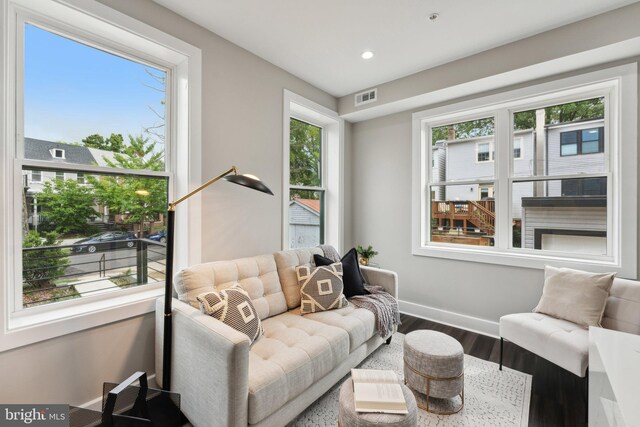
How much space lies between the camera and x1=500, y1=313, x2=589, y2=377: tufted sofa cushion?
1.81m

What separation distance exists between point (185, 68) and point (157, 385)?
240 centimetres

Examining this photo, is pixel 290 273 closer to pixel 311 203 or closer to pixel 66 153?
pixel 311 203

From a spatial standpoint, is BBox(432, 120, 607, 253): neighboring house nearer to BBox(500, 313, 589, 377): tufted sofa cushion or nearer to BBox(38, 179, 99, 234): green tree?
BBox(500, 313, 589, 377): tufted sofa cushion

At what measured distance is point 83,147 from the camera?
1.87m

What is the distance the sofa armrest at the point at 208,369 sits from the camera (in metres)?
1.33

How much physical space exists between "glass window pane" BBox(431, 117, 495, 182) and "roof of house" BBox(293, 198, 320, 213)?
1.53 meters

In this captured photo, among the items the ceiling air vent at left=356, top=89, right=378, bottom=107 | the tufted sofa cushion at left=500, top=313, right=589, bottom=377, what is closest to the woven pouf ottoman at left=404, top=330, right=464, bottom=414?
the tufted sofa cushion at left=500, top=313, right=589, bottom=377

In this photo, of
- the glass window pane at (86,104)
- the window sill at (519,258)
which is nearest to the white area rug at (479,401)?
the window sill at (519,258)

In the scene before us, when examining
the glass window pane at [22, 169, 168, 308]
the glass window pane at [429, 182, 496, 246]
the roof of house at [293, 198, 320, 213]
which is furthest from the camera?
the roof of house at [293, 198, 320, 213]

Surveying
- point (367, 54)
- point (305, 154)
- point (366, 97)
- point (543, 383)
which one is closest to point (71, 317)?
point (305, 154)

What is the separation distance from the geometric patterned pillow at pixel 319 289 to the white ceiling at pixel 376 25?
6.66 feet

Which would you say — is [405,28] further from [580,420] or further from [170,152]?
[580,420]

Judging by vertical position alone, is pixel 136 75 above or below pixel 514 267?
above

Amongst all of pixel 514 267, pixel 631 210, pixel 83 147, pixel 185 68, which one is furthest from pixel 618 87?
pixel 83 147
